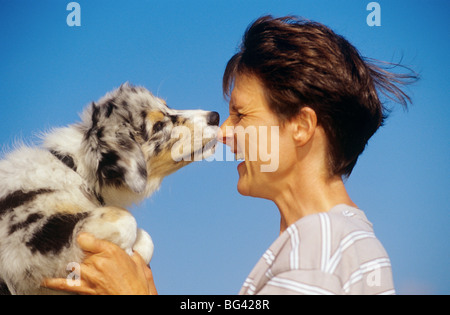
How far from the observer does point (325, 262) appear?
1.49 meters

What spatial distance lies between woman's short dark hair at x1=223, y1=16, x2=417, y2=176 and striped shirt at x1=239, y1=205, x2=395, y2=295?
467mm

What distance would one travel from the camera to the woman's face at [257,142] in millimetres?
2074

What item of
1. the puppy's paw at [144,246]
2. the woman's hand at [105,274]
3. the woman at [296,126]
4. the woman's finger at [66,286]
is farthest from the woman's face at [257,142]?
the woman's finger at [66,286]

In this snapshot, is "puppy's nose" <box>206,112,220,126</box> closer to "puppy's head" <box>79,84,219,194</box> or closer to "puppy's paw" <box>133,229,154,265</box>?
"puppy's head" <box>79,84,219,194</box>

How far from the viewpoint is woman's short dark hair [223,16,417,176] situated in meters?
1.99

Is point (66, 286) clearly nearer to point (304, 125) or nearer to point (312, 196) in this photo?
point (312, 196)

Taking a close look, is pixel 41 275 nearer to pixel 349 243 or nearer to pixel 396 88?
pixel 349 243

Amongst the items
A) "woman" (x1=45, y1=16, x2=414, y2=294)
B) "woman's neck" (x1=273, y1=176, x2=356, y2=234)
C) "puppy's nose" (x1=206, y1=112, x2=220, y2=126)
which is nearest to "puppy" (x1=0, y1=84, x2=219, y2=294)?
"puppy's nose" (x1=206, y1=112, x2=220, y2=126)

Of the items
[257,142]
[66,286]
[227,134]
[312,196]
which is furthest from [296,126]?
[66,286]

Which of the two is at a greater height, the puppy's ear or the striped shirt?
the puppy's ear

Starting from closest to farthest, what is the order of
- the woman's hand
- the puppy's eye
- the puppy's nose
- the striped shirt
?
the striped shirt < the woman's hand < the puppy's eye < the puppy's nose
